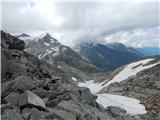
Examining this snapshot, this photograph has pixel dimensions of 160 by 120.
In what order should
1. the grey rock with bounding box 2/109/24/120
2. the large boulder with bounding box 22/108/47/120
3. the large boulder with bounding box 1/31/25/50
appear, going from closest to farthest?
the grey rock with bounding box 2/109/24/120, the large boulder with bounding box 22/108/47/120, the large boulder with bounding box 1/31/25/50

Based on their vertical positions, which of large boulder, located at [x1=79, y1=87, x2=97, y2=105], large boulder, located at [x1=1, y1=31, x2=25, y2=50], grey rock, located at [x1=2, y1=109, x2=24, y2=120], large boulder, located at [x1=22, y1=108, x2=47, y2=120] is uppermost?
grey rock, located at [x1=2, y1=109, x2=24, y2=120]

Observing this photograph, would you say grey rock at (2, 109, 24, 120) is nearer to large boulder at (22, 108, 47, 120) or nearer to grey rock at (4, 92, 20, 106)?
large boulder at (22, 108, 47, 120)

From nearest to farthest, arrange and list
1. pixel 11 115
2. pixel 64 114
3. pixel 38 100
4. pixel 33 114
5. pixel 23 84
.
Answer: pixel 11 115 → pixel 33 114 → pixel 64 114 → pixel 38 100 → pixel 23 84

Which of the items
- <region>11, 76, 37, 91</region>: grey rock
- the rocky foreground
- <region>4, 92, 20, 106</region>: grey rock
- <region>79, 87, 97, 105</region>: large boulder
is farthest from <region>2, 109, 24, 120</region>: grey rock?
<region>79, 87, 97, 105</region>: large boulder

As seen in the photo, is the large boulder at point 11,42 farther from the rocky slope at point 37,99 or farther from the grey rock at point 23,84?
the grey rock at point 23,84

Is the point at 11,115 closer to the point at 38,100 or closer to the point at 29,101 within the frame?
the point at 29,101

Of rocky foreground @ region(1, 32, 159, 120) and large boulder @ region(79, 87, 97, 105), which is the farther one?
large boulder @ region(79, 87, 97, 105)

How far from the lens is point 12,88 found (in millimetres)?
22531

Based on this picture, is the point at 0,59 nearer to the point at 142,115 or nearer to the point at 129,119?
the point at 129,119

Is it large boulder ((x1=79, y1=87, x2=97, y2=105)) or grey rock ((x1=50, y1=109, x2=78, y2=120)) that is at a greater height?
grey rock ((x1=50, y1=109, x2=78, y2=120))

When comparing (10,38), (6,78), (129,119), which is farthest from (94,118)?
(10,38)

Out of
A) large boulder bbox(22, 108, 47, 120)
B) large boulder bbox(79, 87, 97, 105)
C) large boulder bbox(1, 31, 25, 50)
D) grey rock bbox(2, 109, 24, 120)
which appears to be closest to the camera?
grey rock bbox(2, 109, 24, 120)

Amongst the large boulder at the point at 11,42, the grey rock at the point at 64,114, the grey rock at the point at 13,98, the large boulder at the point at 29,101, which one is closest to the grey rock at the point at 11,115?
the large boulder at the point at 29,101

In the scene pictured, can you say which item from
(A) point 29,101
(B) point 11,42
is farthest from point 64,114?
(B) point 11,42
